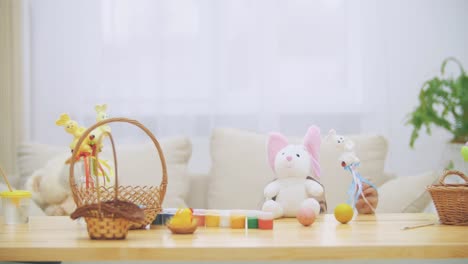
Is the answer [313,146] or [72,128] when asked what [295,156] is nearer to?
[313,146]

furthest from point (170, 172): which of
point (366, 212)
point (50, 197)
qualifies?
point (366, 212)

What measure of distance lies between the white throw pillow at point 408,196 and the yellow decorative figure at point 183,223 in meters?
0.93

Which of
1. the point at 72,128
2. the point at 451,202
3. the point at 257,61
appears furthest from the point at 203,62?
the point at 451,202

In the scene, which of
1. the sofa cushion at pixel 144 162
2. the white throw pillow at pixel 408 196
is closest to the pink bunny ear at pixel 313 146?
the white throw pillow at pixel 408 196

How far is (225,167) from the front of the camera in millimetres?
2480

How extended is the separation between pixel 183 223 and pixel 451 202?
0.67 m

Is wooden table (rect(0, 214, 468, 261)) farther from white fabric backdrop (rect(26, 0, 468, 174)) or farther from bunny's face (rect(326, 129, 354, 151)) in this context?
white fabric backdrop (rect(26, 0, 468, 174))

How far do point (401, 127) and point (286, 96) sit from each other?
590 millimetres

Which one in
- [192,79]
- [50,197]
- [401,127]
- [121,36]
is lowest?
[50,197]

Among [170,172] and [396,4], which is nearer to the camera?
[170,172]

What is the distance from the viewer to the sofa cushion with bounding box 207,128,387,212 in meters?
2.38

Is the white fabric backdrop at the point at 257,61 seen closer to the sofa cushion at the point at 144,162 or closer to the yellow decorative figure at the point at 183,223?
the sofa cushion at the point at 144,162

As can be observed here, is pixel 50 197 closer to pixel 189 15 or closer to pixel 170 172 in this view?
pixel 170 172

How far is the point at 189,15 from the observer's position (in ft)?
10.2
